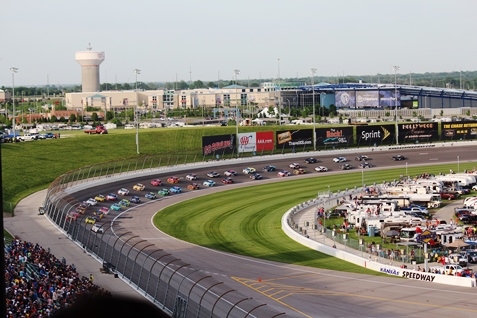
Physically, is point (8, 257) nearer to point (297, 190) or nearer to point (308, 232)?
point (308, 232)

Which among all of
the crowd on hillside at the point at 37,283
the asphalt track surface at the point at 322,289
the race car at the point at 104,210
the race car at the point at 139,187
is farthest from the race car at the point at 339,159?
the crowd on hillside at the point at 37,283

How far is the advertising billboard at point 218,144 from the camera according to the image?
3307 inches

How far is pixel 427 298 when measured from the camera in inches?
1261

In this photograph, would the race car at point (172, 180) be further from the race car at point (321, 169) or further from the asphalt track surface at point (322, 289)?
the asphalt track surface at point (322, 289)

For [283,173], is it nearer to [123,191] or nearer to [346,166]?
[346,166]

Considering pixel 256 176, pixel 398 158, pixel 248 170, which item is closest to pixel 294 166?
pixel 248 170

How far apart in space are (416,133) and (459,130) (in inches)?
222

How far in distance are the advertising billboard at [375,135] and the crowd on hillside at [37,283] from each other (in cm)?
6438

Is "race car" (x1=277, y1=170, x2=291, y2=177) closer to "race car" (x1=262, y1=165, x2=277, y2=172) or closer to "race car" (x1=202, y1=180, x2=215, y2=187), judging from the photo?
"race car" (x1=262, y1=165, x2=277, y2=172)

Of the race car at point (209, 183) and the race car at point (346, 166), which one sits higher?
the race car at point (346, 166)

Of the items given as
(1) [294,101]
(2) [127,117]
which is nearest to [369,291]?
(2) [127,117]

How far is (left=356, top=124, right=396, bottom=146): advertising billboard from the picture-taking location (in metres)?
93.4

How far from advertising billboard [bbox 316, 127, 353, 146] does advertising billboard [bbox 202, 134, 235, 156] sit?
1199 centimetres

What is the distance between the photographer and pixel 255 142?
287 feet
